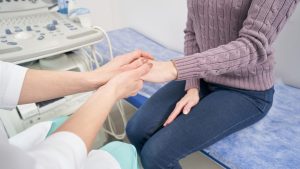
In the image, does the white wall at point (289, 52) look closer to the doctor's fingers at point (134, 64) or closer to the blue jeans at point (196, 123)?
the blue jeans at point (196, 123)

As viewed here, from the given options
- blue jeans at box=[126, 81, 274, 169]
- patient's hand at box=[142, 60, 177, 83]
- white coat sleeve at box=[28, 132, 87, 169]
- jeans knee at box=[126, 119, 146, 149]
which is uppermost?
white coat sleeve at box=[28, 132, 87, 169]

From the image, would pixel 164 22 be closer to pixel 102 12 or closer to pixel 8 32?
pixel 102 12

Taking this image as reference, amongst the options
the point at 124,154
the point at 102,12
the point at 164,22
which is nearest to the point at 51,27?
the point at 124,154

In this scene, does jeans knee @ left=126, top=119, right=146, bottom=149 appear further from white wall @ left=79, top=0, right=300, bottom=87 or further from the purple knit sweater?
white wall @ left=79, top=0, right=300, bottom=87

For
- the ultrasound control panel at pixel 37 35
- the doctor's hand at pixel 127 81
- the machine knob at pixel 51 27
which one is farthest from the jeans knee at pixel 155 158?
the machine knob at pixel 51 27

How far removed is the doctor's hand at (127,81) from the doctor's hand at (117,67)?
4 cm

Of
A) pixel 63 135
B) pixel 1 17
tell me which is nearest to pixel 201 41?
pixel 63 135

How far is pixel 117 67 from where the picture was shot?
978mm

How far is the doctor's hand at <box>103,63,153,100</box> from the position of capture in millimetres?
821

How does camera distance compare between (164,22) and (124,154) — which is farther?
(164,22)

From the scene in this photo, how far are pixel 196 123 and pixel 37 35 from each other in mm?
742

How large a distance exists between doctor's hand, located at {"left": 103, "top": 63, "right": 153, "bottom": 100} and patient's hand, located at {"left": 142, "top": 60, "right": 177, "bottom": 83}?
0.02 meters

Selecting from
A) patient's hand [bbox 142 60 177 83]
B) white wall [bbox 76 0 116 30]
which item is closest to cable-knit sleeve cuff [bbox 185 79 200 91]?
patient's hand [bbox 142 60 177 83]

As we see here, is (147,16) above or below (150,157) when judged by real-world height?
above
